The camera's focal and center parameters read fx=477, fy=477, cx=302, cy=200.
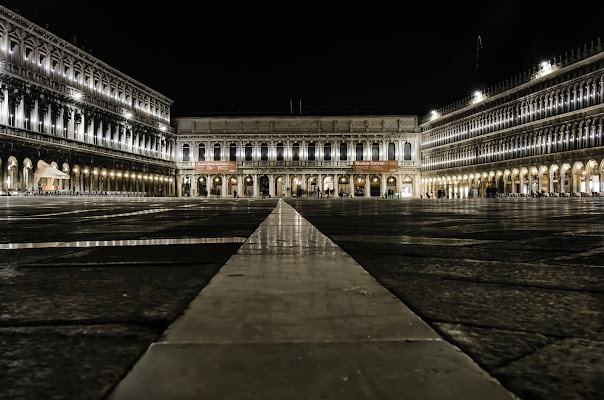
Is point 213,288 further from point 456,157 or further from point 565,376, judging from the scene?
point 456,157

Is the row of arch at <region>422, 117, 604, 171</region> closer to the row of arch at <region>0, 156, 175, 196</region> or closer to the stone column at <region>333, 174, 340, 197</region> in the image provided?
the stone column at <region>333, 174, 340, 197</region>

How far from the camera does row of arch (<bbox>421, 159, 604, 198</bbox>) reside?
3978 centimetres

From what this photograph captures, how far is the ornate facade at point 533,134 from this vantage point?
40.3 m

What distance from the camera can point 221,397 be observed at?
0.78 meters

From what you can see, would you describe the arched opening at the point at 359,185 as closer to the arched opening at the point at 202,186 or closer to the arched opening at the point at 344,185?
the arched opening at the point at 344,185

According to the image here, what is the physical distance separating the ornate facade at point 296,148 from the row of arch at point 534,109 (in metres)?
8.26

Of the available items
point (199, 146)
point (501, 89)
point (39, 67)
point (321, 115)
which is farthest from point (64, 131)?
point (501, 89)

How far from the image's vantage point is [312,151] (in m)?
75.6

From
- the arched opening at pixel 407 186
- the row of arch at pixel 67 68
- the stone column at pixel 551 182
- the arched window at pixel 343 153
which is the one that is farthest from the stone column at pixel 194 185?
the stone column at pixel 551 182

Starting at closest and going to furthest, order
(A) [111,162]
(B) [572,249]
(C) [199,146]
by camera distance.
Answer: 1. (B) [572,249]
2. (A) [111,162]
3. (C) [199,146]

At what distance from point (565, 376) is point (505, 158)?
5641cm

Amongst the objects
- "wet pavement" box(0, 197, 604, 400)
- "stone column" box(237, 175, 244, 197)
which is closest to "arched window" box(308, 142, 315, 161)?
"stone column" box(237, 175, 244, 197)

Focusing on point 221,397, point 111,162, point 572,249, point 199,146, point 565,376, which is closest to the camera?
point 221,397

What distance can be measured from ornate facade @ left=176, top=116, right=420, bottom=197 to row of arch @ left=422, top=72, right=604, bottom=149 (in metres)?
8.26
